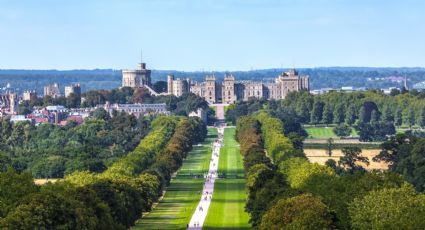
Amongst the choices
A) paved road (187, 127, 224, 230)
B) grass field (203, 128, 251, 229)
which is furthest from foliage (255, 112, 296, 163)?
paved road (187, 127, 224, 230)

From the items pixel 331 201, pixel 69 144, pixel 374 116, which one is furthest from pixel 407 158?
pixel 374 116

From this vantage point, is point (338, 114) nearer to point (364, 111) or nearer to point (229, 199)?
point (364, 111)

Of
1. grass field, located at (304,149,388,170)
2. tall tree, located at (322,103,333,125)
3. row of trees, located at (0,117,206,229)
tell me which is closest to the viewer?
row of trees, located at (0,117,206,229)

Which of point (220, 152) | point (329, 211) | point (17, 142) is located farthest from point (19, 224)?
point (17, 142)

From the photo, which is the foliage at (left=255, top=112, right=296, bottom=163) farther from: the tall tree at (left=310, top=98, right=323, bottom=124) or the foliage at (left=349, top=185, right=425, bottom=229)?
the foliage at (left=349, top=185, right=425, bottom=229)

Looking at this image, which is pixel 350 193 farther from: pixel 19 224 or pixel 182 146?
pixel 182 146
